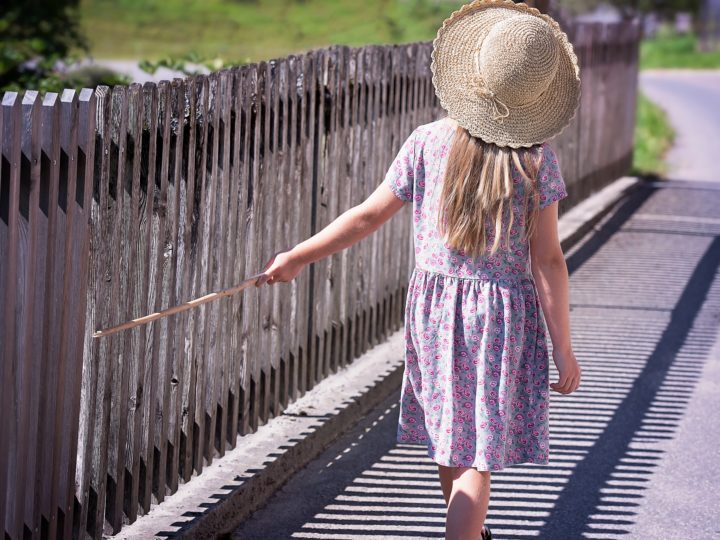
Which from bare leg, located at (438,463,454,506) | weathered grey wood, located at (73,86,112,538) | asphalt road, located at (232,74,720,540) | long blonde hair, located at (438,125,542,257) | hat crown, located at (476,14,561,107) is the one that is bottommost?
asphalt road, located at (232,74,720,540)

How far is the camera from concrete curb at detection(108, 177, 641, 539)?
4387 mm

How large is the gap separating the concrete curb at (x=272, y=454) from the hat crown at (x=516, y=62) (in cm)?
172

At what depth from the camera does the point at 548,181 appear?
11.9 ft

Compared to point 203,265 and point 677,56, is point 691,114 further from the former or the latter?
point 677,56

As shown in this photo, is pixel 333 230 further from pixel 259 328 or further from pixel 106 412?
pixel 259 328

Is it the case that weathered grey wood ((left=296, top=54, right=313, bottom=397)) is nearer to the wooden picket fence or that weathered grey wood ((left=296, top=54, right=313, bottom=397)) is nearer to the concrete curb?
the wooden picket fence

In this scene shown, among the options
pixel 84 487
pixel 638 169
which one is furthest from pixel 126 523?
pixel 638 169

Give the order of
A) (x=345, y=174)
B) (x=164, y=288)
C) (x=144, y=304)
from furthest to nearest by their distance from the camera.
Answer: (x=345, y=174), (x=164, y=288), (x=144, y=304)

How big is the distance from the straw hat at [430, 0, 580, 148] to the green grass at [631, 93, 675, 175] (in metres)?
12.3

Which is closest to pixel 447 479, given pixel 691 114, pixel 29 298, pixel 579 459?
pixel 29 298

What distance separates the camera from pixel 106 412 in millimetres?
3988

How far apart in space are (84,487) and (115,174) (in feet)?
3.00

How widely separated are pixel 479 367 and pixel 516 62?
837mm

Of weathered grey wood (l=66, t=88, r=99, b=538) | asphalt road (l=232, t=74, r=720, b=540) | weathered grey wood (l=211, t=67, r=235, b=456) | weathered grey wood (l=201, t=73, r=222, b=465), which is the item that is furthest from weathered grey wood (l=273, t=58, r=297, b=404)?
weathered grey wood (l=66, t=88, r=99, b=538)
